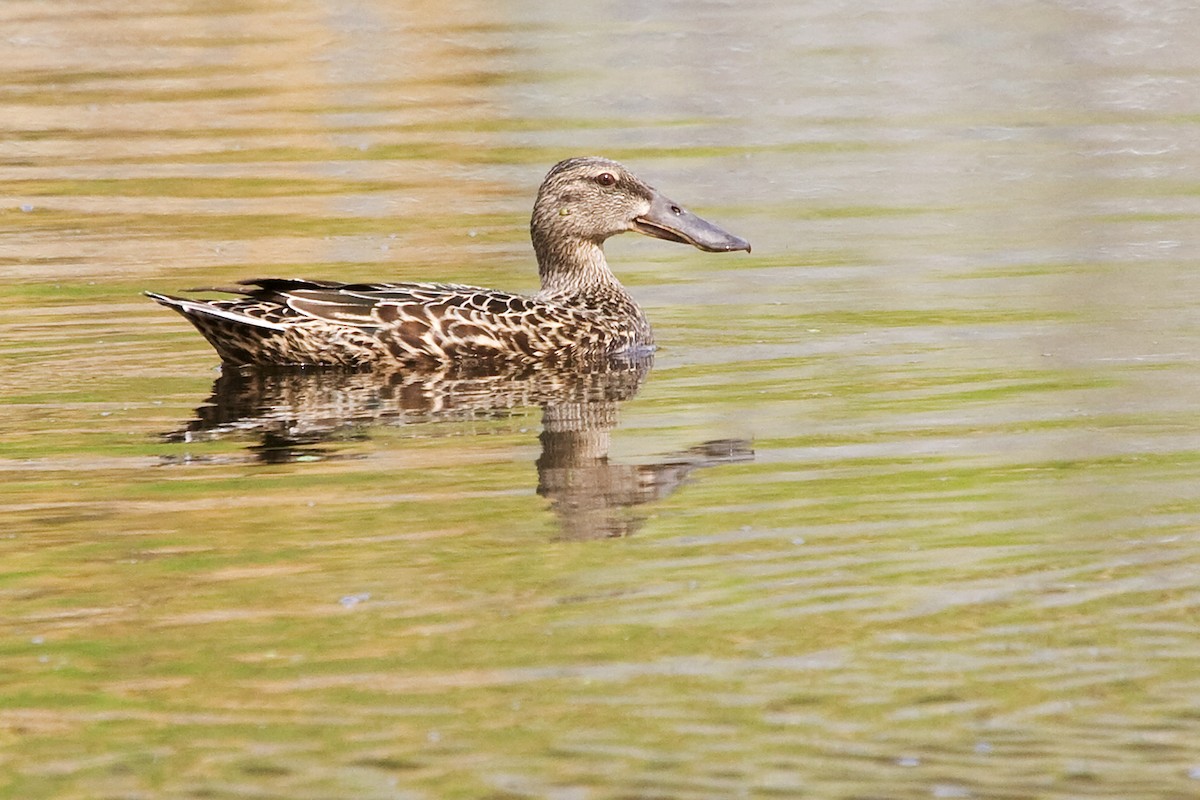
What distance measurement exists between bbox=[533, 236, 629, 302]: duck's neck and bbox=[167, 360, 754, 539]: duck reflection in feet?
3.50

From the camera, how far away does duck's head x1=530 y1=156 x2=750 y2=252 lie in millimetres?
11617

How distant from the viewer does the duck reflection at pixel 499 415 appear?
7.82 meters

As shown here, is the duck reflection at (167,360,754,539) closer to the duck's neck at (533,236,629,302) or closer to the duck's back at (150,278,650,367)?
the duck's back at (150,278,650,367)

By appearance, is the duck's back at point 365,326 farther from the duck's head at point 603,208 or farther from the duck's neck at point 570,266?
the duck's head at point 603,208

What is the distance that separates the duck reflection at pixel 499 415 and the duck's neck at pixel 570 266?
1.07 m

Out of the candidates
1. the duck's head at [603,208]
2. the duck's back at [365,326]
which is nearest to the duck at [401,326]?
the duck's back at [365,326]

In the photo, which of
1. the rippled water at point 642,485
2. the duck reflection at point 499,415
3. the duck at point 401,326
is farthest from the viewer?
the duck at point 401,326

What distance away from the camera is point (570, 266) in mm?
11672

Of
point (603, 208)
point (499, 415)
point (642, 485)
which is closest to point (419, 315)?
point (499, 415)

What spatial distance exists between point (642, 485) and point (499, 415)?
4.93ft

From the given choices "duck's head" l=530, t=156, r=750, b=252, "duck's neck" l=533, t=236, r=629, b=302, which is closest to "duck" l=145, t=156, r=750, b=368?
"duck's neck" l=533, t=236, r=629, b=302

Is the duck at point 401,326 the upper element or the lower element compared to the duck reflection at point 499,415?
upper

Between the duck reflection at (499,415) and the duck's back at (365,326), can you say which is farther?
the duck's back at (365,326)

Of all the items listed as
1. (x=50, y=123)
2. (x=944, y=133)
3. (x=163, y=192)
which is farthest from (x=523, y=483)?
(x=50, y=123)
